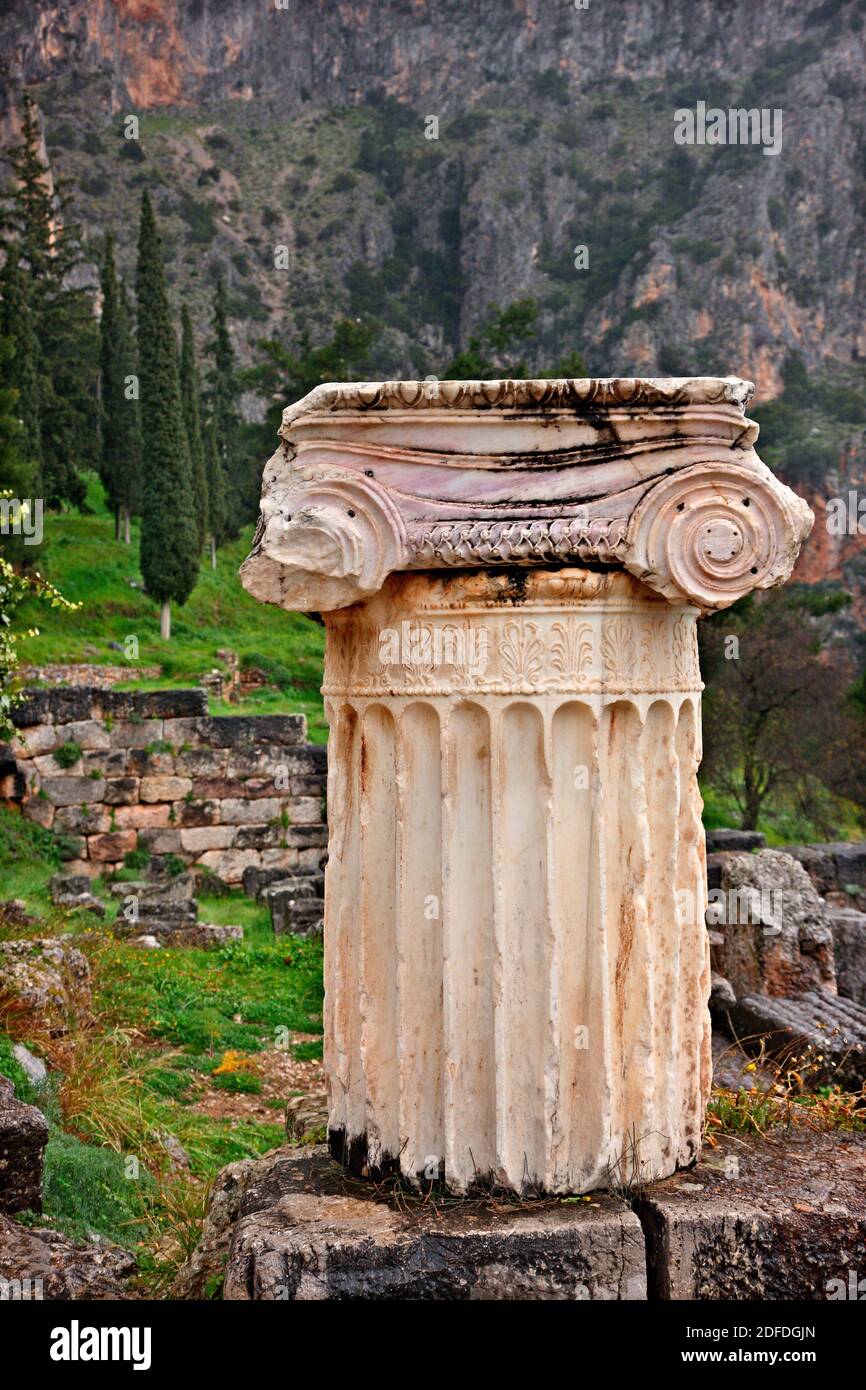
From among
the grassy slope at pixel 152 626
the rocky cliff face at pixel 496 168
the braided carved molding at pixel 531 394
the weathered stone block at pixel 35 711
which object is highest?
the rocky cliff face at pixel 496 168

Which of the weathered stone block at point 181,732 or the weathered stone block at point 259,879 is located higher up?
the weathered stone block at point 181,732

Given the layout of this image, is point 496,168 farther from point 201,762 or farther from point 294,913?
point 294,913

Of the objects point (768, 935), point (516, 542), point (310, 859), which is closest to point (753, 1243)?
point (516, 542)

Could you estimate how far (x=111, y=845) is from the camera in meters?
13.6

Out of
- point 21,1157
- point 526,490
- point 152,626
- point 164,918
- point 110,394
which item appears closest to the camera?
point 526,490

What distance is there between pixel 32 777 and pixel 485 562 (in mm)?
11183

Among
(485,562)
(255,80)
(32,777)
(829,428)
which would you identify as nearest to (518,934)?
(485,562)

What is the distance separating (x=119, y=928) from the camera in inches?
422

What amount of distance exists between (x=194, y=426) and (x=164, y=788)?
2030cm

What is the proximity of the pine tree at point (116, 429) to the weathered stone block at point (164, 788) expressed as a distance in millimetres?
18528

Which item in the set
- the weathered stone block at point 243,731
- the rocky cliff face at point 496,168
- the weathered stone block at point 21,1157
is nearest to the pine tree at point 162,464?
the weathered stone block at point 243,731

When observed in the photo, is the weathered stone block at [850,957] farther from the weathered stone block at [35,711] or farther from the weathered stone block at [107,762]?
the weathered stone block at [35,711]

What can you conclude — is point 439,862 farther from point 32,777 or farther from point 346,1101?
point 32,777

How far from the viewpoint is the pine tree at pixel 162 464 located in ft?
78.5
